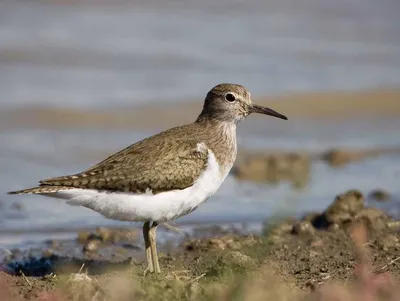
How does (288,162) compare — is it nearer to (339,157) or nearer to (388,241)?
(339,157)

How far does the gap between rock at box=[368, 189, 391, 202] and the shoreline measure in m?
2.90

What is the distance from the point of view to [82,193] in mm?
7883

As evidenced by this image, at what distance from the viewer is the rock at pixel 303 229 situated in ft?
30.5

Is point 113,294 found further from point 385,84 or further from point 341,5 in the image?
point 341,5

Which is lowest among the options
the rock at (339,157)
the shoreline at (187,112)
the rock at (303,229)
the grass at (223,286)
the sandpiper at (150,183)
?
the grass at (223,286)

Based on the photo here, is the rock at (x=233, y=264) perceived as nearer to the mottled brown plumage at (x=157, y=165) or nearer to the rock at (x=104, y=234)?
the mottled brown plumage at (x=157, y=165)

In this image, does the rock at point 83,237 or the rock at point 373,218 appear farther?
the rock at point 83,237

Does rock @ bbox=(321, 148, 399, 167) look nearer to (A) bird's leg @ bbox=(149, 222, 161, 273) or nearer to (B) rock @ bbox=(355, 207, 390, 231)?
(B) rock @ bbox=(355, 207, 390, 231)

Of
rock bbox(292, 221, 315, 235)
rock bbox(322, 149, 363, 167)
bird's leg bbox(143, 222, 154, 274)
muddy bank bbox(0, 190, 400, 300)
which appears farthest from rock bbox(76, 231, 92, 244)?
rock bbox(322, 149, 363, 167)

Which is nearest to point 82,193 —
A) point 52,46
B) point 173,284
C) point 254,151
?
point 173,284

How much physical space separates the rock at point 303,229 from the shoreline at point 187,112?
13.6 ft

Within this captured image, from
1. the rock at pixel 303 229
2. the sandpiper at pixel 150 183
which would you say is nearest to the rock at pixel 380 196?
the rock at pixel 303 229

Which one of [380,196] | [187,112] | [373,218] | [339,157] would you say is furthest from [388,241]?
[187,112]

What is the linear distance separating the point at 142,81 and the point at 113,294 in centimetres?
916
